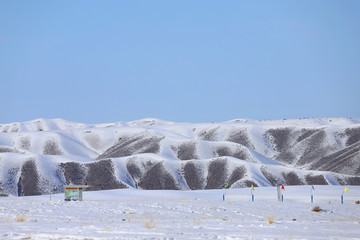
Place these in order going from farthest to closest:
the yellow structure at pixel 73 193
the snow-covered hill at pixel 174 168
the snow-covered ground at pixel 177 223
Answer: the snow-covered hill at pixel 174 168 → the yellow structure at pixel 73 193 → the snow-covered ground at pixel 177 223

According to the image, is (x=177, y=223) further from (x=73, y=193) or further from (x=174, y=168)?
(x=174, y=168)

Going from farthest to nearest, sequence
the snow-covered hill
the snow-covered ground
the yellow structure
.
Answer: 1. the snow-covered hill
2. the yellow structure
3. the snow-covered ground

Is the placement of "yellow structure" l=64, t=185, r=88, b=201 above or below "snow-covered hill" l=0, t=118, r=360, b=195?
below

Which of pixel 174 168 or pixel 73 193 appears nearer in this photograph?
pixel 73 193

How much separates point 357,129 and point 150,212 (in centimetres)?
15030

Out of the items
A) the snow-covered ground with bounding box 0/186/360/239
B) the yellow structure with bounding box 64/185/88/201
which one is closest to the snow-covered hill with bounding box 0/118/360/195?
the yellow structure with bounding box 64/185/88/201

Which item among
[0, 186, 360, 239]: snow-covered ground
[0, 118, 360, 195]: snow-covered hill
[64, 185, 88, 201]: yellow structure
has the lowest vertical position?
[0, 186, 360, 239]: snow-covered ground

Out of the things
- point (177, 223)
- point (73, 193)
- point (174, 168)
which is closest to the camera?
point (177, 223)

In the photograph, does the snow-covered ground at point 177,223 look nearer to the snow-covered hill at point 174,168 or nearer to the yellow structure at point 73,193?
the yellow structure at point 73,193

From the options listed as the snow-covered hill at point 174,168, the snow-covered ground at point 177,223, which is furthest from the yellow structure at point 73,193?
the snow-covered hill at point 174,168

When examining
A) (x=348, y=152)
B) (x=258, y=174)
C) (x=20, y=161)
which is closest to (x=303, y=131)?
(x=348, y=152)

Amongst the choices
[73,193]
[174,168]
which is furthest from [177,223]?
[174,168]

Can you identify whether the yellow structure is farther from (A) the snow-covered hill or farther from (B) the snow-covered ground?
(A) the snow-covered hill

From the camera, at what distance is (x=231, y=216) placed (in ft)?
95.2
